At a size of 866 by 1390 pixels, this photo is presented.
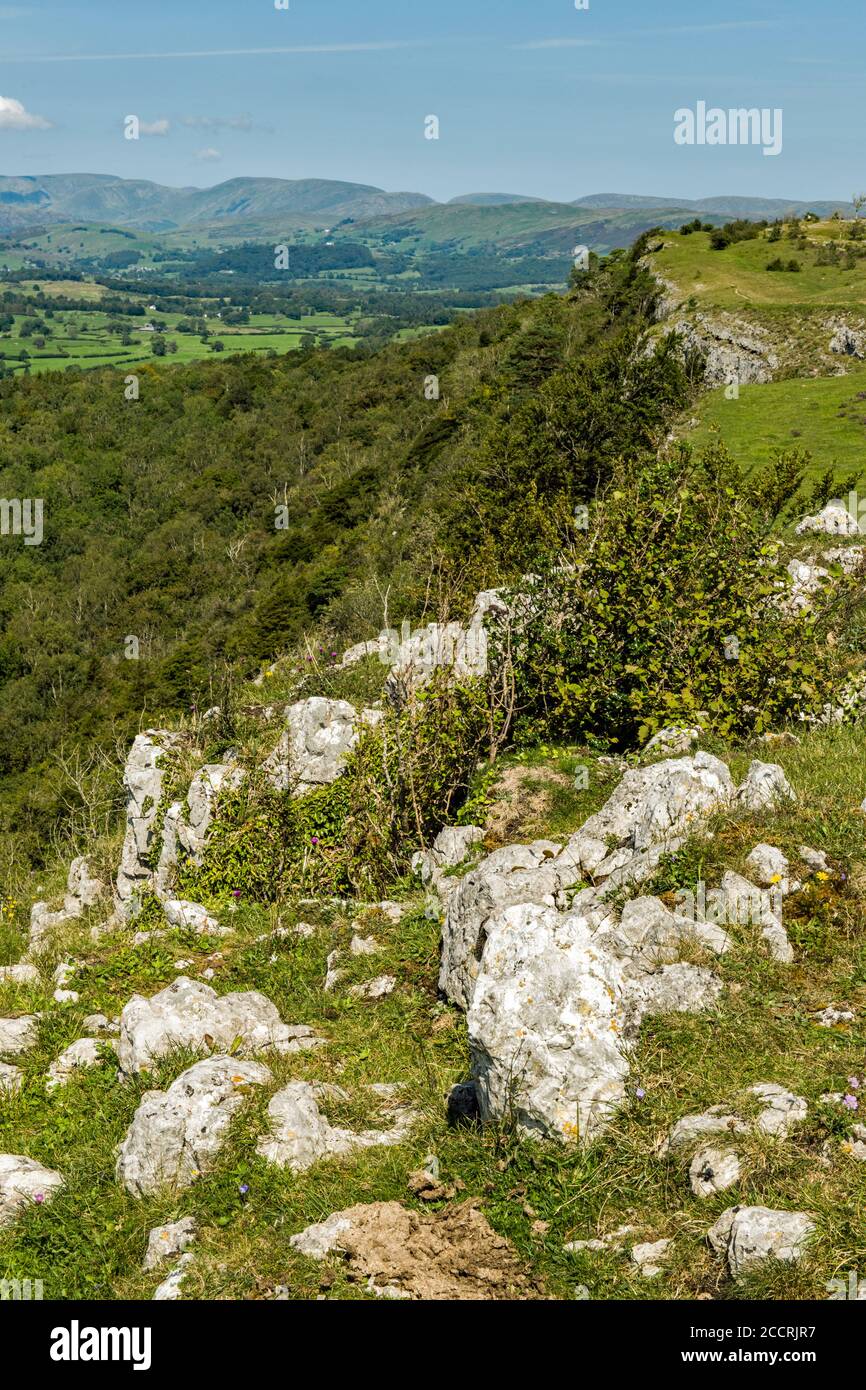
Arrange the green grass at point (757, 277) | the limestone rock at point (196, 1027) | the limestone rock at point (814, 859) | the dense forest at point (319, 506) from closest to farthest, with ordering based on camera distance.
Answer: the limestone rock at point (814, 859)
the limestone rock at point (196, 1027)
the dense forest at point (319, 506)
the green grass at point (757, 277)

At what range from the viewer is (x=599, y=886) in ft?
24.3

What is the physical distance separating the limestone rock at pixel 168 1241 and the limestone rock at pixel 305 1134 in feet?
1.89

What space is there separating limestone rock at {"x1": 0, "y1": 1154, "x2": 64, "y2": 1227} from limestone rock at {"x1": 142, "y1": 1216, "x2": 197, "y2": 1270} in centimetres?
98

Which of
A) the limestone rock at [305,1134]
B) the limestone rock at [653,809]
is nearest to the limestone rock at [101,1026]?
the limestone rock at [305,1134]

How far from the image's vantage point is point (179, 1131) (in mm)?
5996

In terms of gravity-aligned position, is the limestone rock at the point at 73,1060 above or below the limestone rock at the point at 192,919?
below

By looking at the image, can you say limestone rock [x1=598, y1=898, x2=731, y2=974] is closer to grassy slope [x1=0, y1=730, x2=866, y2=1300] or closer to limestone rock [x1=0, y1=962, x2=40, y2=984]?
grassy slope [x1=0, y1=730, x2=866, y2=1300]

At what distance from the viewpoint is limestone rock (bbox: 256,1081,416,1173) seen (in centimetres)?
577

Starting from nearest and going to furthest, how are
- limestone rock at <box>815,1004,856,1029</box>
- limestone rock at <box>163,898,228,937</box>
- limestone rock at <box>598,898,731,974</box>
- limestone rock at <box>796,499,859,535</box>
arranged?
limestone rock at <box>815,1004,856,1029</box>
limestone rock at <box>598,898,731,974</box>
limestone rock at <box>163,898,228,937</box>
limestone rock at <box>796,499,859,535</box>

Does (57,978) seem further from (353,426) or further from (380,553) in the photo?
(353,426)

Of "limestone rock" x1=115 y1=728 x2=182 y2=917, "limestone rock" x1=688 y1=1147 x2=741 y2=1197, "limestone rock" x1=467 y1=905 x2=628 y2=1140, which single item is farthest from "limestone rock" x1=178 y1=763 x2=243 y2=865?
"limestone rock" x1=688 y1=1147 x2=741 y2=1197

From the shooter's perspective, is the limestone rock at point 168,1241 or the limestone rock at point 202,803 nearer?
the limestone rock at point 168,1241

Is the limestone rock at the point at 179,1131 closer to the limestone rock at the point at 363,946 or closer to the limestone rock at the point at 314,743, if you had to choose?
the limestone rock at the point at 363,946

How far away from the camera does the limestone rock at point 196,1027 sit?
7008 mm
